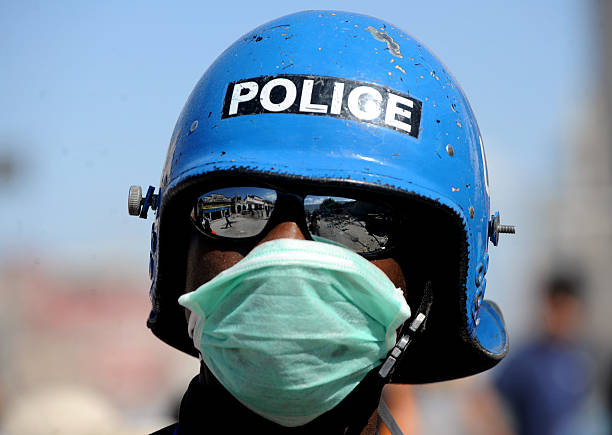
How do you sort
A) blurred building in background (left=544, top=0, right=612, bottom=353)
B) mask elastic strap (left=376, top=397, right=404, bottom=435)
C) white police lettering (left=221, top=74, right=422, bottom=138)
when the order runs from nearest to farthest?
white police lettering (left=221, top=74, right=422, bottom=138) → mask elastic strap (left=376, top=397, right=404, bottom=435) → blurred building in background (left=544, top=0, right=612, bottom=353)

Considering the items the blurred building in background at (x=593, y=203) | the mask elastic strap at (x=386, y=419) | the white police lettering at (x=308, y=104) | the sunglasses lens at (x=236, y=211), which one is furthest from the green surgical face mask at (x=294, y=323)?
the blurred building in background at (x=593, y=203)

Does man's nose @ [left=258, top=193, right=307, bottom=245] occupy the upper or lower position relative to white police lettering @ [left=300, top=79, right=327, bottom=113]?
lower

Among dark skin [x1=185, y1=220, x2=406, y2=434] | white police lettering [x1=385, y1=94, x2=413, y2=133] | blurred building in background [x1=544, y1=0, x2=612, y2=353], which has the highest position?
white police lettering [x1=385, y1=94, x2=413, y2=133]

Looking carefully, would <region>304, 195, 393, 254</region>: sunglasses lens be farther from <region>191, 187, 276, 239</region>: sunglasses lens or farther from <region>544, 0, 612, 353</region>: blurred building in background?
<region>544, 0, 612, 353</region>: blurred building in background

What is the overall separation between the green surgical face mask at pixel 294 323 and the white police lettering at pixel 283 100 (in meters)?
0.44

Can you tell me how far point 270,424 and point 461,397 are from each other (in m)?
3.70

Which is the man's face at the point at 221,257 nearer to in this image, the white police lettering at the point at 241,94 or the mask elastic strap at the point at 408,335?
the mask elastic strap at the point at 408,335

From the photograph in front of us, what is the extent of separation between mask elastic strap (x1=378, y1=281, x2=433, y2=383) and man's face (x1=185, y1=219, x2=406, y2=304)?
107 mm

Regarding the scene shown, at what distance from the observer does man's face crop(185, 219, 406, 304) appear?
2.34m

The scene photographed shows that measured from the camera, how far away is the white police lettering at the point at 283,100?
8.04ft

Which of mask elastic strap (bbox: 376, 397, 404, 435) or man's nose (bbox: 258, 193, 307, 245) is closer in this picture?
man's nose (bbox: 258, 193, 307, 245)

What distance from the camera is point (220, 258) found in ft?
7.86

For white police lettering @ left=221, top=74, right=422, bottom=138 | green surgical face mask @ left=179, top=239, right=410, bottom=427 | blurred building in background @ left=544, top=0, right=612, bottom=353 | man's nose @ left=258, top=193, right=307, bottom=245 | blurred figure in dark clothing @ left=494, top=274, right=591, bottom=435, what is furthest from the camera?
blurred building in background @ left=544, top=0, right=612, bottom=353

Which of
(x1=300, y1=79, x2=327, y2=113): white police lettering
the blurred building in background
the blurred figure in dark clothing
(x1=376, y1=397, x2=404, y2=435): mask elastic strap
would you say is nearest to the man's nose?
(x1=300, y1=79, x2=327, y2=113): white police lettering
